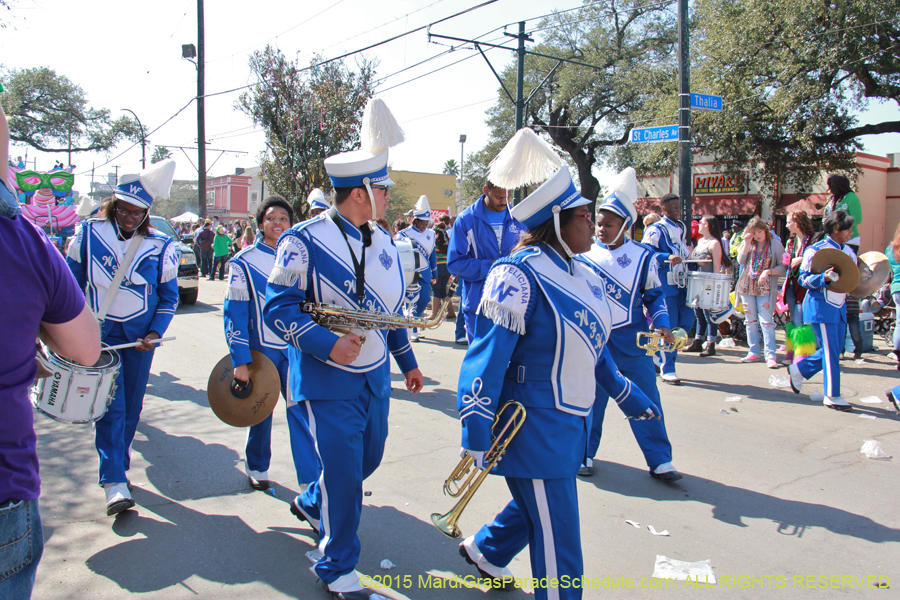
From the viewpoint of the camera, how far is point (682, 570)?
11.4ft

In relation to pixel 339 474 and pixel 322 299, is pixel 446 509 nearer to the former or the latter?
pixel 339 474

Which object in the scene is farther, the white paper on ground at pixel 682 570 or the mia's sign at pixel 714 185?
the mia's sign at pixel 714 185

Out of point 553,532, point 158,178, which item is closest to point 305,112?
point 158,178

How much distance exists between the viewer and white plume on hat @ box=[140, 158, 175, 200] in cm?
436

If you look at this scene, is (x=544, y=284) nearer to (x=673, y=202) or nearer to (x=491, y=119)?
(x=673, y=202)

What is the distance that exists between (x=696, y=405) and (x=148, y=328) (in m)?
5.44

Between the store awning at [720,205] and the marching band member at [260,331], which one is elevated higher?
the store awning at [720,205]

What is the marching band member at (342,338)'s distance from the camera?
294 cm

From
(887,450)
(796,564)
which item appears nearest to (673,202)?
(887,450)

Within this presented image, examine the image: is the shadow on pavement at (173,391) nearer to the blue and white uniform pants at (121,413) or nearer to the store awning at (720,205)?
the blue and white uniform pants at (121,413)

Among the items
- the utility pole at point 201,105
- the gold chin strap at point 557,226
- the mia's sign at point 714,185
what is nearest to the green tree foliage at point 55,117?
the utility pole at point 201,105

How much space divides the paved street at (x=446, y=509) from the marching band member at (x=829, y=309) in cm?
33

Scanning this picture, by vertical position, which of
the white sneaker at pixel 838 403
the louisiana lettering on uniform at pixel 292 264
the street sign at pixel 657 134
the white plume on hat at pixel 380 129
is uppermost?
the street sign at pixel 657 134

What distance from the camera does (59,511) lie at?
409 centimetres
